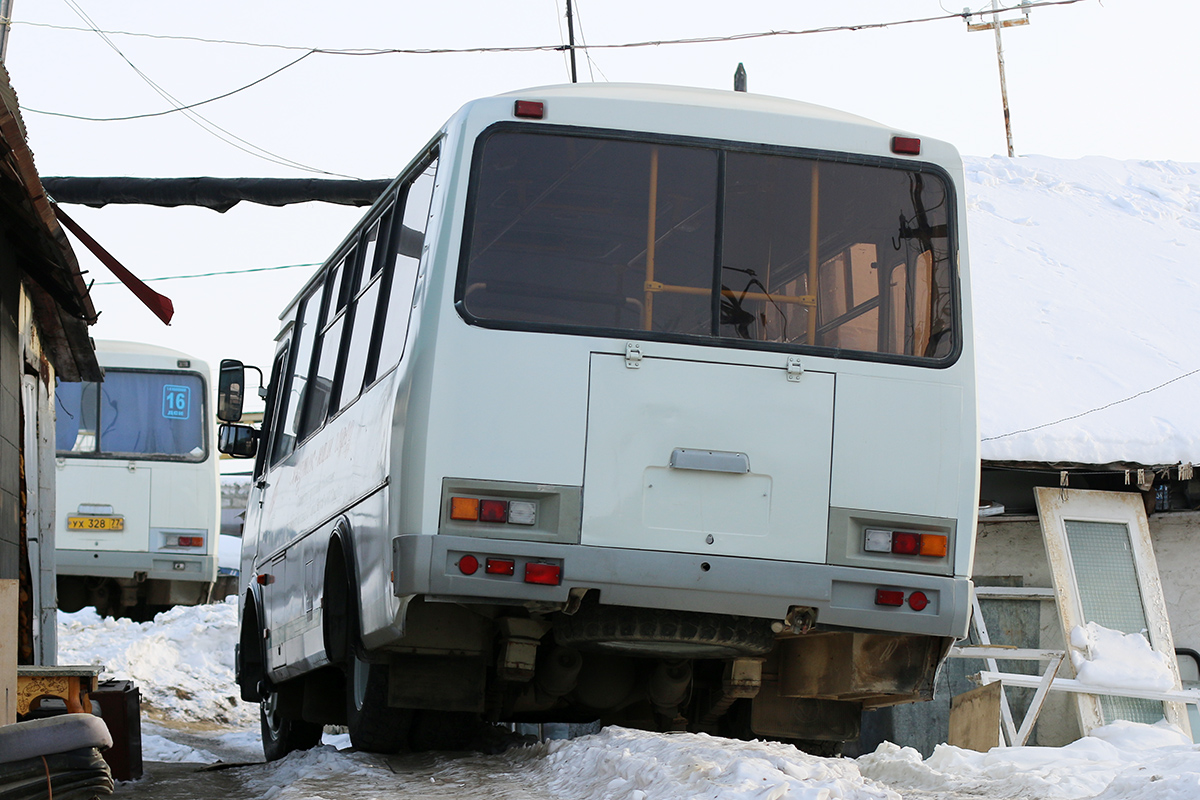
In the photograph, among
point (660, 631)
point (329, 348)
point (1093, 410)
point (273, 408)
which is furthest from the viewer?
point (1093, 410)

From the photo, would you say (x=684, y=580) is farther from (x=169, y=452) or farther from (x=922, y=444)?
(x=169, y=452)

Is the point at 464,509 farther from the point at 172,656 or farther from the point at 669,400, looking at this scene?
the point at 172,656

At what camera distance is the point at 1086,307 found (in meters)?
17.4

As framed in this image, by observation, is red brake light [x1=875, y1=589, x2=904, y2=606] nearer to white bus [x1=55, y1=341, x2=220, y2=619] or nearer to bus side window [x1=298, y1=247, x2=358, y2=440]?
bus side window [x1=298, y1=247, x2=358, y2=440]

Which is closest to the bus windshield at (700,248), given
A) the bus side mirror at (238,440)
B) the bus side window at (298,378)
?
the bus side window at (298,378)

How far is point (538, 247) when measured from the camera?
6559 millimetres

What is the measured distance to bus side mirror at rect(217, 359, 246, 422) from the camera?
1023 cm

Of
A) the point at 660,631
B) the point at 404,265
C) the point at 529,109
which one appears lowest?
the point at 660,631

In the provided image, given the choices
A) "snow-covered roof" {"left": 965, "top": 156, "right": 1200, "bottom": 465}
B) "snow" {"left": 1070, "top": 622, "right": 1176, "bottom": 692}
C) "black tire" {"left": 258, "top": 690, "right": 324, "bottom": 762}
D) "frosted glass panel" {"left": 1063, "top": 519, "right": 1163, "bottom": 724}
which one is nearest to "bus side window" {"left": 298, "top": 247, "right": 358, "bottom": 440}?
"black tire" {"left": 258, "top": 690, "right": 324, "bottom": 762}

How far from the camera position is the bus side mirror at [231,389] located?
10.2m

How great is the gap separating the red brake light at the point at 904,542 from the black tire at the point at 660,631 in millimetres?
695

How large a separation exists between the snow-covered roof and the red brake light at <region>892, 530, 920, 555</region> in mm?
7412

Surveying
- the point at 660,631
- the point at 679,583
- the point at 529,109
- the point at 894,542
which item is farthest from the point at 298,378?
the point at 894,542

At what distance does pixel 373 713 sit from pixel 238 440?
12.7 ft
